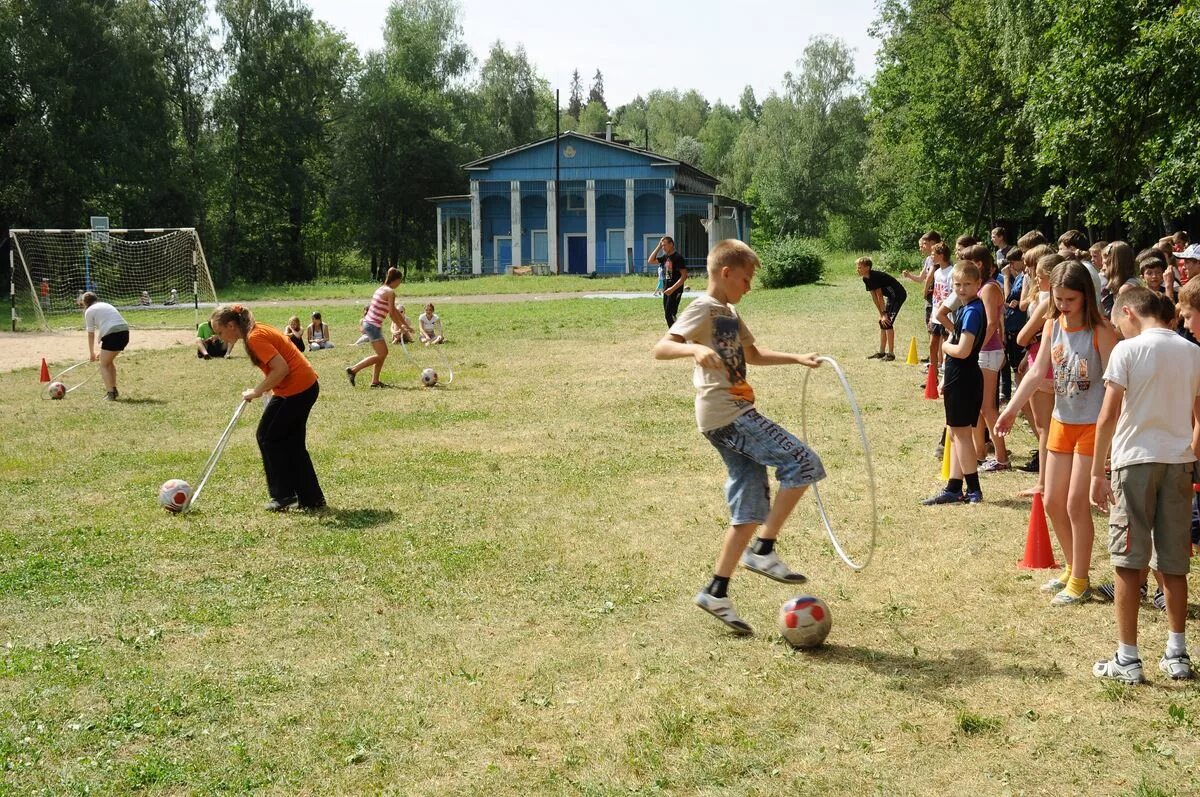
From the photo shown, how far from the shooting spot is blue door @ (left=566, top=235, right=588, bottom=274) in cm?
5988

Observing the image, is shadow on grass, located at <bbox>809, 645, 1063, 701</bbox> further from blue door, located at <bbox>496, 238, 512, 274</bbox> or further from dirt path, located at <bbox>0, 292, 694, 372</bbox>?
blue door, located at <bbox>496, 238, 512, 274</bbox>

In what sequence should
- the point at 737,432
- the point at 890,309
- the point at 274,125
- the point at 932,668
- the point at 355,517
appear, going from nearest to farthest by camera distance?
the point at 932,668, the point at 737,432, the point at 355,517, the point at 890,309, the point at 274,125

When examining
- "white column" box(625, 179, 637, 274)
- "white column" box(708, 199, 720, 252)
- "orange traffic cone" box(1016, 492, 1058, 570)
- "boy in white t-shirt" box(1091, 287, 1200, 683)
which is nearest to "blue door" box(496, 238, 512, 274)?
"white column" box(625, 179, 637, 274)

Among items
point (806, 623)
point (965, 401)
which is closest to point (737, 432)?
point (806, 623)

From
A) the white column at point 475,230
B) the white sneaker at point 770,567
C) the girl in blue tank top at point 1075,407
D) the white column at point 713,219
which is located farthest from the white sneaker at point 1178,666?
the white column at point 475,230

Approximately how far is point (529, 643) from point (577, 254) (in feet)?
180

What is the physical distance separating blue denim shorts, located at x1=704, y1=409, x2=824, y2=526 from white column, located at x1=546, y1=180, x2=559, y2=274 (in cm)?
5270

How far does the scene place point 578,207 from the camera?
60219 millimetres

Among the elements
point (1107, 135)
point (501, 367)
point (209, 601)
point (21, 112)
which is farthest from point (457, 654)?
point (21, 112)

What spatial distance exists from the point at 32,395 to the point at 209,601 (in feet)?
39.3

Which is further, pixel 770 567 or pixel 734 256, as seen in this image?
pixel 770 567

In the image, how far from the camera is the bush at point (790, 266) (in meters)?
42.2

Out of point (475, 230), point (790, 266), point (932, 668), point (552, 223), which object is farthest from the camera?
point (475, 230)

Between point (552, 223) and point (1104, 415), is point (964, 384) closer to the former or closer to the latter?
point (1104, 415)
